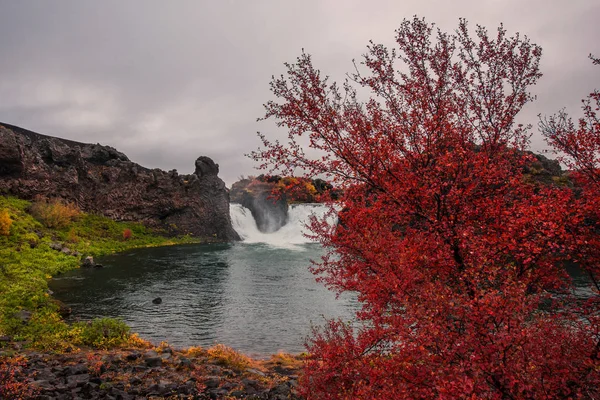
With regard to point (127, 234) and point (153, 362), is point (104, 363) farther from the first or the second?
point (127, 234)

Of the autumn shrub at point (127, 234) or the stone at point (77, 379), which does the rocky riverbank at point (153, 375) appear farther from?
the autumn shrub at point (127, 234)

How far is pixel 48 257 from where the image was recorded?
32.7 meters

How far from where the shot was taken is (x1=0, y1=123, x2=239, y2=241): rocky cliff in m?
50.8

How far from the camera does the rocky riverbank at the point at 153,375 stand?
30.3 ft

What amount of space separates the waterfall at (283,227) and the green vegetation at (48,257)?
11.9 metres

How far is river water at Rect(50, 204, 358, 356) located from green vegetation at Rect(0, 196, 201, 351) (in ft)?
6.09

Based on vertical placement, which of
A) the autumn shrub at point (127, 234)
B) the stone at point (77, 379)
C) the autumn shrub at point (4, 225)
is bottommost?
the stone at point (77, 379)

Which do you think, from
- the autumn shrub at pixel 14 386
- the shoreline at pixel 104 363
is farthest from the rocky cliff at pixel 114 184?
the autumn shrub at pixel 14 386

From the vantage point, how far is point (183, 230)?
221ft

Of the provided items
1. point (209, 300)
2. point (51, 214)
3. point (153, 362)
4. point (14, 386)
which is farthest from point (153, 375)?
point (51, 214)

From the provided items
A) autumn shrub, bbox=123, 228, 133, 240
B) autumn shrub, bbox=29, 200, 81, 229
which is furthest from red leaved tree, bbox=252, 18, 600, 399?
autumn shrub, bbox=123, 228, 133, 240

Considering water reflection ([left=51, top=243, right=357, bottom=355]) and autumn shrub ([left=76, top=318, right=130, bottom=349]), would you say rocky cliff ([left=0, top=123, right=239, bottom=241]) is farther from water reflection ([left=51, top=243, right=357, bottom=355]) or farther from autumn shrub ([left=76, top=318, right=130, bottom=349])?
autumn shrub ([left=76, top=318, right=130, bottom=349])

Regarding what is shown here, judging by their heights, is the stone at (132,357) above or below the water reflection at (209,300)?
above

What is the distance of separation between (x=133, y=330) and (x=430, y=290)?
684 inches
